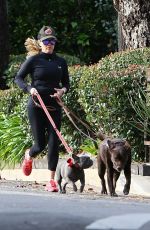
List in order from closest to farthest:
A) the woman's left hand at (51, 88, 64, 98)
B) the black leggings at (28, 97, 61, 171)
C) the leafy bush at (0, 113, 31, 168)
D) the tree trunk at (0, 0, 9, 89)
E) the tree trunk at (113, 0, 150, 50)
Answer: the woman's left hand at (51, 88, 64, 98) < the black leggings at (28, 97, 61, 171) < the tree trunk at (113, 0, 150, 50) < the leafy bush at (0, 113, 31, 168) < the tree trunk at (0, 0, 9, 89)

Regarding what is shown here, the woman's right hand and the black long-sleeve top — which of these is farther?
the black long-sleeve top

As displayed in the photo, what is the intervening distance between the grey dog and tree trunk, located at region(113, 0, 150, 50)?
391 centimetres

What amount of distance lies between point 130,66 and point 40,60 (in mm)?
2118

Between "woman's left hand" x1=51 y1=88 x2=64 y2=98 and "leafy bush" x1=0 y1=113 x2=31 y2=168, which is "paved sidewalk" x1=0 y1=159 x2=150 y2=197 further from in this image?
"woman's left hand" x1=51 y1=88 x2=64 y2=98

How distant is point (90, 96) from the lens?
15.9 metres

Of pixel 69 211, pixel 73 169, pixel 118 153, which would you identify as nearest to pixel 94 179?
pixel 73 169

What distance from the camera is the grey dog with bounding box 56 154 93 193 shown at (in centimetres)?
1363

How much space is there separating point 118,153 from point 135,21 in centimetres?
476

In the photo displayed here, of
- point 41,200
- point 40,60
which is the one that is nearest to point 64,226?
point 41,200

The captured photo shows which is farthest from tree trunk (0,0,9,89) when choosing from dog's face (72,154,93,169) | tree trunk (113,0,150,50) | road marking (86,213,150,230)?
road marking (86,213,150,230)

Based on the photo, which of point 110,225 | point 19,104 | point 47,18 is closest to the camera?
point 110,225

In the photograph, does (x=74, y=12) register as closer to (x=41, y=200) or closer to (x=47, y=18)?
(x=47, y=18)

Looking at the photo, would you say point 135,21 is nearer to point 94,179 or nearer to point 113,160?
point 94,179

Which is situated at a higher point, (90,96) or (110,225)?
(90,96)
